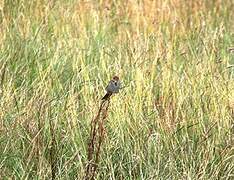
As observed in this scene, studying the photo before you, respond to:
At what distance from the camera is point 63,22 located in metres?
4.12

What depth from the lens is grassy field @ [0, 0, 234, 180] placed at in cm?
257

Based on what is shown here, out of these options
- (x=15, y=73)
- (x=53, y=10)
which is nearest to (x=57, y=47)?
(x=15, y=73)

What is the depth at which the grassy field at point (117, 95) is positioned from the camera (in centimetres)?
257

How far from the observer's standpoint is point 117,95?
9.94ft

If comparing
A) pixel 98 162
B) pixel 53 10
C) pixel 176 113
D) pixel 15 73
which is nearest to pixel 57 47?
pixel 15 73

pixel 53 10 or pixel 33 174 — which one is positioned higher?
pixel 53 10

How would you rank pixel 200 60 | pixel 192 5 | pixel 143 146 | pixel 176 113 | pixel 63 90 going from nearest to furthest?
pixel 143 146 → pixel 176 113 → pixel 63 90 → pixel 200 60 → pixel 192 5

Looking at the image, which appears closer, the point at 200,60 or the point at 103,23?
the point at 200,60

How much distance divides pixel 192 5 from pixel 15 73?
1916 millimetres

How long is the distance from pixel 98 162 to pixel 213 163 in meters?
0.49

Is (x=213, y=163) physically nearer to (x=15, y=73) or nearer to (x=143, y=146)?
(x=143, y=146)


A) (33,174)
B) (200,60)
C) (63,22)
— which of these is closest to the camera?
(33,174)

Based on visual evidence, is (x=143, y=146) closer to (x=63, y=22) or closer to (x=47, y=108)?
(x=47, y=108)

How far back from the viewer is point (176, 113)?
290 centimetres
